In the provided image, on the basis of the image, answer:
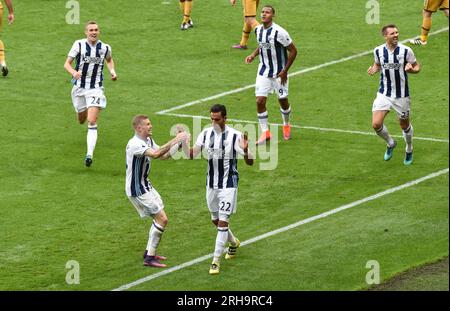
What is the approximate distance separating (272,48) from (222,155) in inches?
278

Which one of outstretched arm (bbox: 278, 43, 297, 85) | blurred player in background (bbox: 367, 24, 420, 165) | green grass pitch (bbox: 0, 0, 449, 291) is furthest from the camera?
outstretched arm (bbox: 278, 43, 297, 85)

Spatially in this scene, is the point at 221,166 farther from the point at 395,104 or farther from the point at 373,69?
the point at 395,104

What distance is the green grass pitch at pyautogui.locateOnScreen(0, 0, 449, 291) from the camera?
2158cm

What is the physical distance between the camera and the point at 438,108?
30219 millimetres

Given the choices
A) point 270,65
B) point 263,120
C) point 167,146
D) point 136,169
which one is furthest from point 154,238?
point 270,65

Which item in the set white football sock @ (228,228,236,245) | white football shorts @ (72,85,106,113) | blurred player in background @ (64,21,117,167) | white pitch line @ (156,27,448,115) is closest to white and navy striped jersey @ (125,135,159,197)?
white football sock @ (228,228,236,245)

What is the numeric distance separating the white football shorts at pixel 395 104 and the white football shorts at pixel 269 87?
8.10 feet

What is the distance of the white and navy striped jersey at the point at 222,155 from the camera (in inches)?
835

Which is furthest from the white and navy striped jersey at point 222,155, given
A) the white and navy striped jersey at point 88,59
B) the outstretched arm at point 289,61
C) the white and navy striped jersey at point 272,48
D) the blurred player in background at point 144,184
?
the white and navy striped jersey at point 272,48

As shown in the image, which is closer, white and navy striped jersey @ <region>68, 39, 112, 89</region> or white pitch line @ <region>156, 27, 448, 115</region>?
white and navy striped jersey @ <region>68, 39, 112, 89</region>

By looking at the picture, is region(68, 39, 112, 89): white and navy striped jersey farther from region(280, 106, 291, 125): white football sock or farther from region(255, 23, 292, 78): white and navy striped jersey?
region(280, 106, 291, 125): white football sock

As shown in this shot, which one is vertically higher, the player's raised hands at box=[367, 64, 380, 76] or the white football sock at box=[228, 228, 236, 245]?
the player's raised hands at box=[367, 64, 380, 76]

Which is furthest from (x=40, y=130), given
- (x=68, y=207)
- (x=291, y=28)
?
(x=291, y=28)

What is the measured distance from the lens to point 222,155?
69.9 feet
